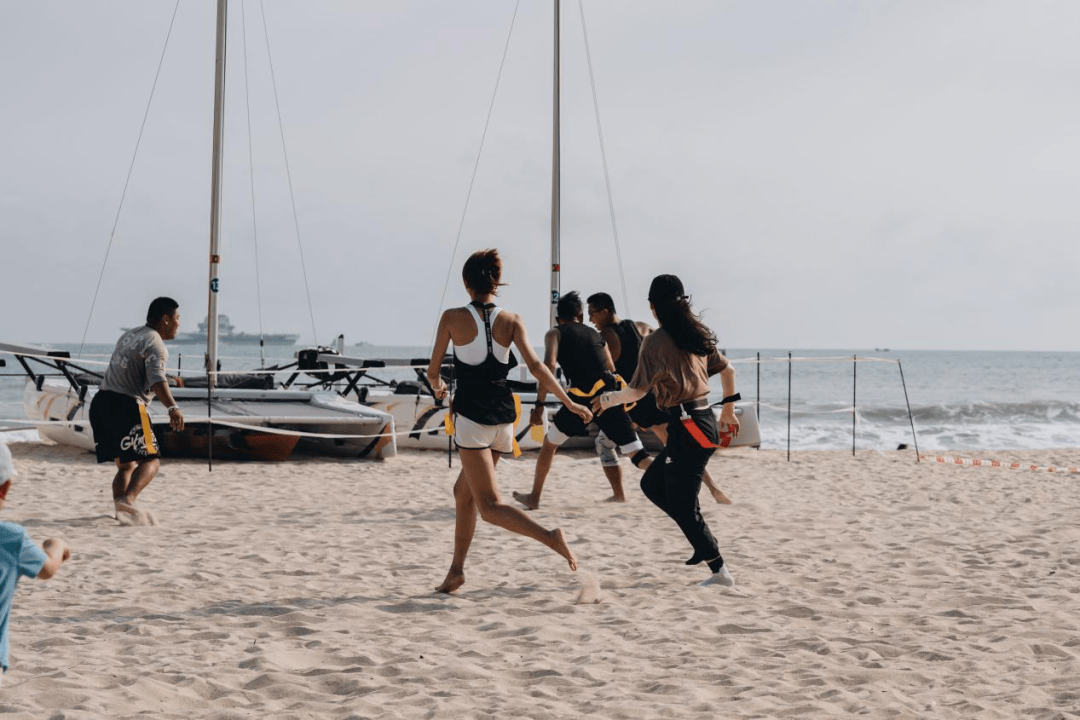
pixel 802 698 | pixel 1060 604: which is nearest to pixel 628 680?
pixel 802 698

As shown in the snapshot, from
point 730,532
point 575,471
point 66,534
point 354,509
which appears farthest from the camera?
point 575,471

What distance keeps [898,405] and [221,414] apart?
2962 cm

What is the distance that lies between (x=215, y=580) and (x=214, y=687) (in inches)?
71.7

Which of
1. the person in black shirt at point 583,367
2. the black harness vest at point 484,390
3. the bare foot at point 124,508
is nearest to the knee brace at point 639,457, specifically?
the person in black shirt at point 583,367

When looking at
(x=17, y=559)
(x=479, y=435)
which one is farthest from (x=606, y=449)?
(x=17, y=559)

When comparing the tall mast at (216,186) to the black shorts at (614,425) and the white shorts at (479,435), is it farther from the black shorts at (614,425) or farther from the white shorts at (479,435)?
the white shorts at (479,435)

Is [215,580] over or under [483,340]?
under

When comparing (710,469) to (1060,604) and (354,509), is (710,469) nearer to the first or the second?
(354,509)

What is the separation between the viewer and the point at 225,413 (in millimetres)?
11680

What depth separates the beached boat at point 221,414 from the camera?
1120 centimetres

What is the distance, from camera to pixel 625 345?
309 inches

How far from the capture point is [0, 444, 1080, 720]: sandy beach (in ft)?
11.6

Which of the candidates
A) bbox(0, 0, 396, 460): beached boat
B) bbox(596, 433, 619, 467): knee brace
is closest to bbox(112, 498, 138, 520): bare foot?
bbox(0, 0, 396, 460): beached boat

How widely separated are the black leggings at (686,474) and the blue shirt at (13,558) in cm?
320
